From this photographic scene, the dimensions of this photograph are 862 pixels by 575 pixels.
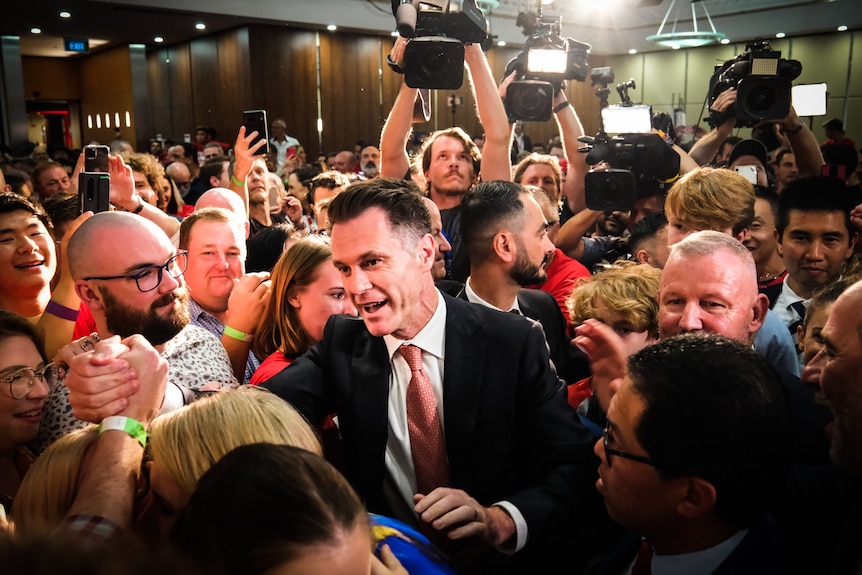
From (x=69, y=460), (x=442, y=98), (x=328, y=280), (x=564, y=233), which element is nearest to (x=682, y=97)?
(x=442, y=98)

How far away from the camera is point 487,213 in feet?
7.80

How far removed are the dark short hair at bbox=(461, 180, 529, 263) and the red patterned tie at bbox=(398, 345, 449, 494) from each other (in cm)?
92

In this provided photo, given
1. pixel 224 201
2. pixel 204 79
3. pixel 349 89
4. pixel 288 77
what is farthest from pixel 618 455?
pixel 204 79

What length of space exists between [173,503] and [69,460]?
24cm

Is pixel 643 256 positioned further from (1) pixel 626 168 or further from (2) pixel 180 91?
(2) pixel 180 91

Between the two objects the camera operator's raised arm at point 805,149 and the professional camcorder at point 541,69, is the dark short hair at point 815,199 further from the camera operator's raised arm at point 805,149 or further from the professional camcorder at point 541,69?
the professional camcorder at point 541,69

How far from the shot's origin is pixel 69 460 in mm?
1203

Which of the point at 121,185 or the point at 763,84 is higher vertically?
the point at 763,84

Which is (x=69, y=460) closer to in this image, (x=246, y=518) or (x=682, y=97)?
(x=246, y=518)

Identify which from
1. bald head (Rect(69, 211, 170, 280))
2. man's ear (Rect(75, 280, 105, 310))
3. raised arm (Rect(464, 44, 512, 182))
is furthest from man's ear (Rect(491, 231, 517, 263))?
man's ear (Rect(75, 280, 105, 310))

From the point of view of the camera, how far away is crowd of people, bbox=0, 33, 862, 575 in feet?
3.43

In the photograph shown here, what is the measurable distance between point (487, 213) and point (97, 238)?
1.21m

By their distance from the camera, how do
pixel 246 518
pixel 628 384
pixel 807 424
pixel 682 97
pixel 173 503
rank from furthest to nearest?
pixel 682 97 → pixel 807 424 → pixel 628 384 → pixel 173 503 → pixel 246 518

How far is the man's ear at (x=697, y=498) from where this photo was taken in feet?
3.64
